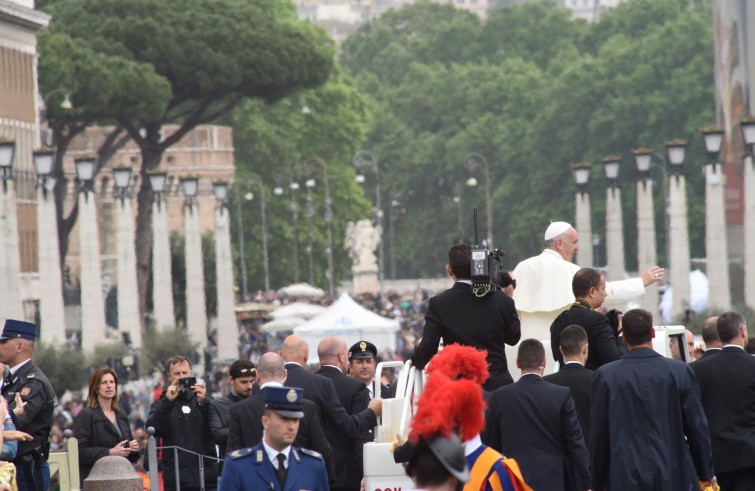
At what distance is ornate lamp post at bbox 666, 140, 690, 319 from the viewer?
46844mm

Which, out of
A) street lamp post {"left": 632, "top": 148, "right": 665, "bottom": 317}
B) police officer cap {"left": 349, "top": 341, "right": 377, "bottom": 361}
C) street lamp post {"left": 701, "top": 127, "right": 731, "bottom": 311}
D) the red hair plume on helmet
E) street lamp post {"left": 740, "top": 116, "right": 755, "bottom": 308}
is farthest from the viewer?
street lamp post {"left": 632, "top": 148, "right": 665, "bottom": 317}

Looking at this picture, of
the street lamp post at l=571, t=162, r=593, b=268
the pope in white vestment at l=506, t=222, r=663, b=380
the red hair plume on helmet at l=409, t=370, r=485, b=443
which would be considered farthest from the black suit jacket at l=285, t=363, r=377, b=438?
the street lamp post at l=571, t=162, r=593, b=268

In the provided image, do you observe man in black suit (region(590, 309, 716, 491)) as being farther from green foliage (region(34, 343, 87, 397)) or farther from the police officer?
green foliage (region(34, 343, 87, 397))

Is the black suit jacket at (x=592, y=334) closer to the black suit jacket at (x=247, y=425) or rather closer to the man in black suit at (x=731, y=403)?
the man in black suit at (x=731, y=403)

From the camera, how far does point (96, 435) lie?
16672 mm

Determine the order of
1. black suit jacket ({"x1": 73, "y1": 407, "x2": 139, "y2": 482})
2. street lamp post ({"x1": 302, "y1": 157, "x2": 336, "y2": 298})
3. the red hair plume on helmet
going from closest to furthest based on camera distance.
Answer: the red hair plume on helmet, black suit jacket ({"x1": 73, "y1": 407, "x2": 139, "y2": 482}), street lamp post ({"x1": 302, "y1": 157, "x2": 336, "y2": 298})

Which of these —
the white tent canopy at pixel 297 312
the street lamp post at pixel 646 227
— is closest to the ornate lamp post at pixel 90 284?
the white tent canopy at pixel 297 312

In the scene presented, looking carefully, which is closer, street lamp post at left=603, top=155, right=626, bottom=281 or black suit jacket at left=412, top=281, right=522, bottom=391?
black suit jacket at left=412, top=281, right=522, bottom=391

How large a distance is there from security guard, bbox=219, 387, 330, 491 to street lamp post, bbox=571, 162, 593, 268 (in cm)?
3939

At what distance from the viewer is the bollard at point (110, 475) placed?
643 inches

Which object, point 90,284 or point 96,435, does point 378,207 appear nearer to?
point 90,284

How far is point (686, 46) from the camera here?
10025 centimetres

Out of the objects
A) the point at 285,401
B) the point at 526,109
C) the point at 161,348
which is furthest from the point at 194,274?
the point at 526,109

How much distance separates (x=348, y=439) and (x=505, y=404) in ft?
8.17
